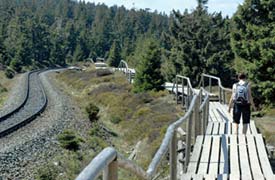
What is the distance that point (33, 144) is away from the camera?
691 inches

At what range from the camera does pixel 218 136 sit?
9938 mm

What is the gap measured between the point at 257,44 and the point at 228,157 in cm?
1673

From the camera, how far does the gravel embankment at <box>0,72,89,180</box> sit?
1409 centimetres

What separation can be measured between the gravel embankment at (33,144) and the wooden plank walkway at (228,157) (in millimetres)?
6087

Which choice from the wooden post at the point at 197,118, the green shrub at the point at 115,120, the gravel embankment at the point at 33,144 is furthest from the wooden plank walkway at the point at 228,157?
the green shrub at the point at 115,120

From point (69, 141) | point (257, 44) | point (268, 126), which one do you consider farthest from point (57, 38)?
point (268, 126)

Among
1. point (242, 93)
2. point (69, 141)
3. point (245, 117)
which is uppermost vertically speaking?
point (242, 93)

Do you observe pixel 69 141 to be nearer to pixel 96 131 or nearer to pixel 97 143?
pixel 97 143

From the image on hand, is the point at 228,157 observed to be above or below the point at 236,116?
below

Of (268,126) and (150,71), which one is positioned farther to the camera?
(150,71)

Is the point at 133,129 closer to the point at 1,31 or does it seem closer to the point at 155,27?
the point at 1,31

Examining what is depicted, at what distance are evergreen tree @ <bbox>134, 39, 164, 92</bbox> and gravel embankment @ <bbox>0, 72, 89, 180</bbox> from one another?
299 inches

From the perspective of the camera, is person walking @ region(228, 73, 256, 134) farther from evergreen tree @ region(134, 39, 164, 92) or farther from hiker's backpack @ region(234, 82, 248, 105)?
evergreen tree @ region(134, 39, 164, 92)

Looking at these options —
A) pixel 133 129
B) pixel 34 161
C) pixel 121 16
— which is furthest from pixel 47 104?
pixel 121 16
